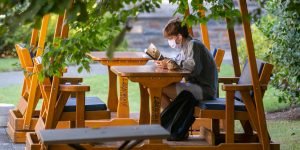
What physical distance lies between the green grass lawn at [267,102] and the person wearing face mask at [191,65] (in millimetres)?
1582

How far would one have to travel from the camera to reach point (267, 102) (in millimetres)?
13852

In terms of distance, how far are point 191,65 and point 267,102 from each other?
6.14 meters

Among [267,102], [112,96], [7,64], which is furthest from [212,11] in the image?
[7,64]

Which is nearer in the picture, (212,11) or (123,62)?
(212,11)

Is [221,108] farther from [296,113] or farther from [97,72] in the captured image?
[97,72]

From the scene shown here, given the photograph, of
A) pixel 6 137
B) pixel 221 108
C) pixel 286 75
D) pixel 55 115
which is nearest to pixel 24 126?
pixel 6 137

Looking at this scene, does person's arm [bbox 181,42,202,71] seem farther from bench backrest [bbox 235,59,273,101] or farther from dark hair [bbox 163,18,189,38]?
bench backrest [bbox 235,59,273,101]

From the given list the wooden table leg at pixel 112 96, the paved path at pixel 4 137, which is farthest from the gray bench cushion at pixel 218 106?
the wooden table leg at pixel 112 96

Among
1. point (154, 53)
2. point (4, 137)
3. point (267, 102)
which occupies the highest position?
point (154, 53)

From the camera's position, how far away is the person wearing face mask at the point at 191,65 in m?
7.99

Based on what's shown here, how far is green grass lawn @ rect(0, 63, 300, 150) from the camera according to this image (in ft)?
32.6

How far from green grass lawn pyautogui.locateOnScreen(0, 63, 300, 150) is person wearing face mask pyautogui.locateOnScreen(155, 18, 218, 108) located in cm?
158

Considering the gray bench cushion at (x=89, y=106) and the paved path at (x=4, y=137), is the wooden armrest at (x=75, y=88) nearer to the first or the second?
the gray bench cushion at (x=89, y=106)

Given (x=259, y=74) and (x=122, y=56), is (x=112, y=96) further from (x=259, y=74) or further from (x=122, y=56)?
(x=259, y=74)
